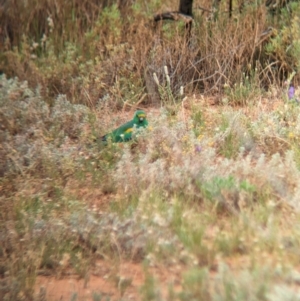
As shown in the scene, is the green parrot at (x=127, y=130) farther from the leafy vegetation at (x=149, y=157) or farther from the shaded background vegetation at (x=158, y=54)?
the shaded background vegetation at (x=158, y=54)

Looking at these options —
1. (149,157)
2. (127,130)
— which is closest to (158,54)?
(127,130)

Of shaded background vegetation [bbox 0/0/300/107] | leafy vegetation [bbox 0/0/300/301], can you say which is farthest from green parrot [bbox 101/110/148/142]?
shaded background vegetation [bbox 0/0/300/107]

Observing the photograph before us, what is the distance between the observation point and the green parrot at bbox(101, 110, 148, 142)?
5.43 meters

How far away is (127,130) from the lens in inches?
215

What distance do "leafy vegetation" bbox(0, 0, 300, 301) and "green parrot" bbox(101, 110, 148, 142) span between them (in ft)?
0.27

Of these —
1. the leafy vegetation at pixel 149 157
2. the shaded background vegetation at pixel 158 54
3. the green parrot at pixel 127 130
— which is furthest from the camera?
the shaded background vegetation at pixel 158 54

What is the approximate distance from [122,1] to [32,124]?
9.94ft

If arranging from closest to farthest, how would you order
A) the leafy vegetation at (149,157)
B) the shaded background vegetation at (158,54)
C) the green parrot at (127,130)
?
the leafy vegetation at (149,157), the green parrot at (127,130), the shaded background vegetation at (158,54)

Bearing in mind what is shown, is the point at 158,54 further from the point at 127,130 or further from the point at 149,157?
the point at 149,157

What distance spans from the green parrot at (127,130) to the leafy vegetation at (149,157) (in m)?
0.08

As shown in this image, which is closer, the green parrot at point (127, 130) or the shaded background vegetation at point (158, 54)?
the green parrot at point (127, 130)

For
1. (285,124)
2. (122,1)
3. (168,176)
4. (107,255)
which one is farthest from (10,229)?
(122,1)

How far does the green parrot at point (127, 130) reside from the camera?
214 inches

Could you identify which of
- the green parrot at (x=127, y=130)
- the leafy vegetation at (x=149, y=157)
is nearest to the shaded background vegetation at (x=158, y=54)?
the leafy vegetation at (x=149, y=157)
